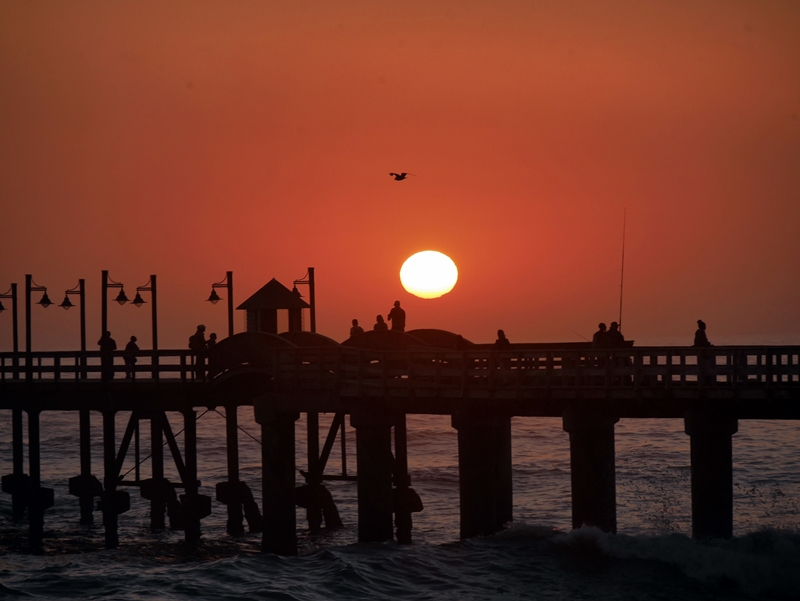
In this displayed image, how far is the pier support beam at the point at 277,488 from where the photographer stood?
1017 inches

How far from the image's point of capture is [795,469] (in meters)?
53.0

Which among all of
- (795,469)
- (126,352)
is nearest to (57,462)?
(126,352)

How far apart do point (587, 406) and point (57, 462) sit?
48.9m

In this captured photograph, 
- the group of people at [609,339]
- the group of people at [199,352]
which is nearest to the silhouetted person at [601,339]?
the group of people at [609,339]

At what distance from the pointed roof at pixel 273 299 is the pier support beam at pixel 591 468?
42.1 feet

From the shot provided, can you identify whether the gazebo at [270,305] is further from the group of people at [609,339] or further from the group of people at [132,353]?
the group of people at [609,339]

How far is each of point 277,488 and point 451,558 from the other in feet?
14.9

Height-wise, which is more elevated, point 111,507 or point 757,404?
point 757,404

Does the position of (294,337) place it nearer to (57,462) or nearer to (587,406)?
(587,406)

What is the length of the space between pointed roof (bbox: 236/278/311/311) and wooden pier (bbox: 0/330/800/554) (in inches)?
143

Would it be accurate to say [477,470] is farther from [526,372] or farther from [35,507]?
[35,507]

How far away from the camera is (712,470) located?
22.0 metres

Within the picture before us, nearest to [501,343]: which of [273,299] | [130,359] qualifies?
[273,299]

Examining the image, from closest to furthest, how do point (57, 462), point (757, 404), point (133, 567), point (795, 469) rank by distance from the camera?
point (757, 404), point (133, 567), point (795, 469), point (57, 462)
